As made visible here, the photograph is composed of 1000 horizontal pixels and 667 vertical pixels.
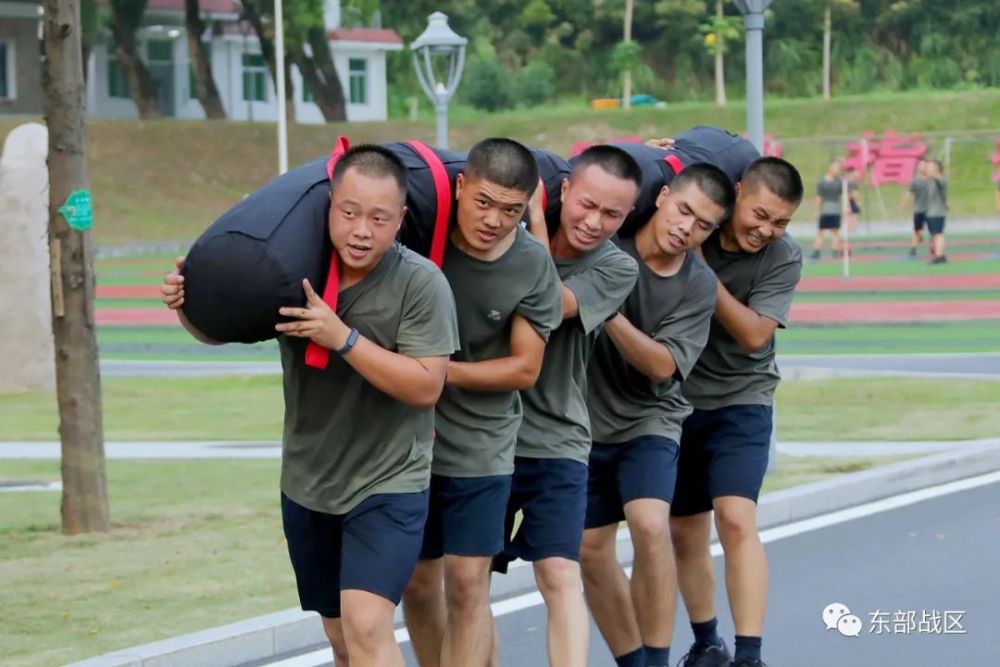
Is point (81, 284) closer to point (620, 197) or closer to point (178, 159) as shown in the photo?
point (620, 197)

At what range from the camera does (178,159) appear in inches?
2165

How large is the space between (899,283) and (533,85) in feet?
136

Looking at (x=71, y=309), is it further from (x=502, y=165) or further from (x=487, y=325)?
(x=502, y=165)

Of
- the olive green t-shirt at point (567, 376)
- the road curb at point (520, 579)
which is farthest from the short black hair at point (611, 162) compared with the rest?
the road curb at point (520, 579)

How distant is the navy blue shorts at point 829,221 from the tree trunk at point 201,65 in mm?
27631

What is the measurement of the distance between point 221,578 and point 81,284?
2079 mm

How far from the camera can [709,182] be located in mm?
6465

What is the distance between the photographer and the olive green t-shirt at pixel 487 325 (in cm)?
578

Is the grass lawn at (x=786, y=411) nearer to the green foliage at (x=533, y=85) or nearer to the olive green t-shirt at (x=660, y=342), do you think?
the olive green t-shirt at (x=660, y=342)

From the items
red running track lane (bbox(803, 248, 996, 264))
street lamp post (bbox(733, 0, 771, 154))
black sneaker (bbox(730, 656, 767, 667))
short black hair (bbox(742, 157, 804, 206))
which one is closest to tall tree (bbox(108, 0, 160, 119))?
red running track lane (bbox(803, 248, 996, 264))

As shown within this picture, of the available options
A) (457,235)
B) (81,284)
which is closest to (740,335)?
(457,235)

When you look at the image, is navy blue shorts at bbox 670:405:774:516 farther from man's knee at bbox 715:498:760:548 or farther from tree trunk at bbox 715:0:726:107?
tree trunk at bbox 715:0:726:107

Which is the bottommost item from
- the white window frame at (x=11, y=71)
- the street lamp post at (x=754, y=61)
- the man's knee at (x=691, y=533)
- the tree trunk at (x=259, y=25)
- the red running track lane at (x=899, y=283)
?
the red running track lane at (x=899, y=283)

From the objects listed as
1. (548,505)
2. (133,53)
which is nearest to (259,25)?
(133,53)
